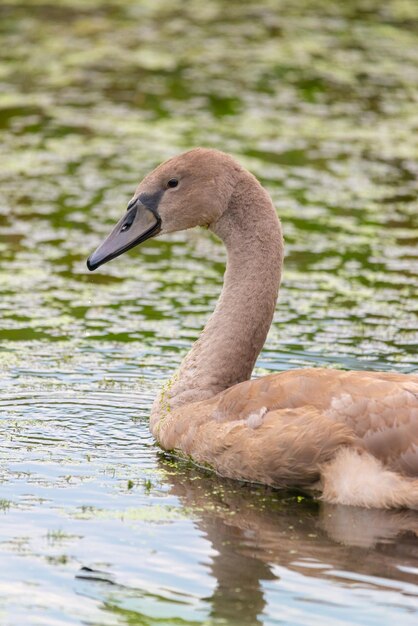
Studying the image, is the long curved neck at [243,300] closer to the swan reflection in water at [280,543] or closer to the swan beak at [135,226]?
the swan beak at [135,226]

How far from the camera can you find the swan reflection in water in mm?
5664

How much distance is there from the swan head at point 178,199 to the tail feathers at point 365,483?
6.15 ft

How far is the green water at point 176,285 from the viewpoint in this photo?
19.1ft

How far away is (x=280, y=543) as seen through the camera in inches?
247

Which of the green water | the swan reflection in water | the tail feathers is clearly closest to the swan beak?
the green water

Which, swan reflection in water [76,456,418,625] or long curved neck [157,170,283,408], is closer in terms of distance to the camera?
swan reflection in water [76,456,418,625]

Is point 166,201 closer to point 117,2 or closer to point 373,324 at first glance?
point 373,324

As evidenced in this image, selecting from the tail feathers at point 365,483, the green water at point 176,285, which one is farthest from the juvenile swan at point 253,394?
the green water at point 176,285

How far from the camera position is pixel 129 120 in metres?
16.2

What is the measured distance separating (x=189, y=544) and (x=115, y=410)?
219 centimetres

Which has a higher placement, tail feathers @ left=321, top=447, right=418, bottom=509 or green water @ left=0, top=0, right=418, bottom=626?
tail feathers @ left=321, top=447, right=418, bottom=509

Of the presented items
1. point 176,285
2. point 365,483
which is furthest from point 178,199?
point 176,285

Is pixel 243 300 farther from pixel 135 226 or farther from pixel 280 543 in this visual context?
pixel 280 543

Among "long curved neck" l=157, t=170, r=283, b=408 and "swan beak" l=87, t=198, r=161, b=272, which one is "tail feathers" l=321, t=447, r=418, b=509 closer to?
"long curved neck" l=157, t=170, r=283, b=408
